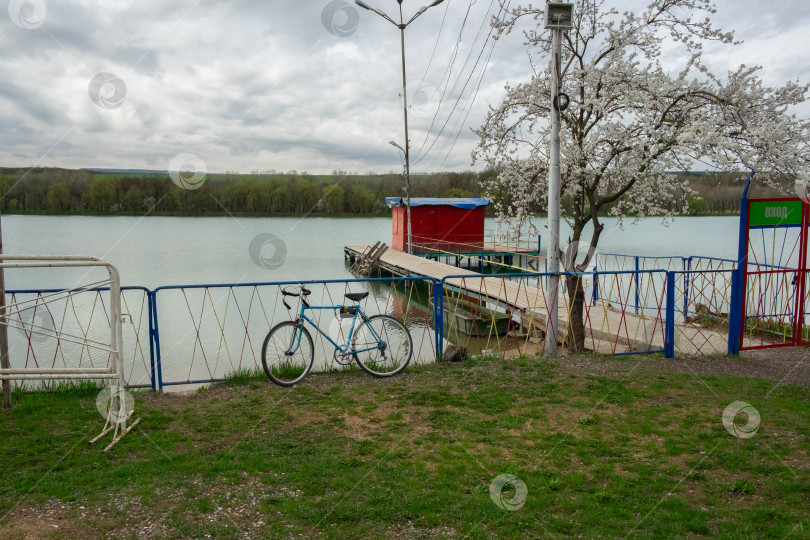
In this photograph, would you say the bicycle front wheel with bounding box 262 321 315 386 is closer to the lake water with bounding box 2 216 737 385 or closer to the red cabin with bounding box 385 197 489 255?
the lake water with bounding box 2 216 737 385

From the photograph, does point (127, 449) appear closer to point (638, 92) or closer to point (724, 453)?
point (724, 453)

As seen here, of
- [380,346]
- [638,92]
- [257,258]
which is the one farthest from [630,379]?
[257,258]

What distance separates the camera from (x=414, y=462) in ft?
14.3

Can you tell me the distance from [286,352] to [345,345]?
77 centimetres

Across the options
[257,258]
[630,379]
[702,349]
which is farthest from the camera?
[257,258]

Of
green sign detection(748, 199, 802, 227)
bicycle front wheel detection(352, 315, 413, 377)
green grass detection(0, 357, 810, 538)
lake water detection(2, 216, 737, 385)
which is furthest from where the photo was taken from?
lake water detection(2, 216, 737, 385)

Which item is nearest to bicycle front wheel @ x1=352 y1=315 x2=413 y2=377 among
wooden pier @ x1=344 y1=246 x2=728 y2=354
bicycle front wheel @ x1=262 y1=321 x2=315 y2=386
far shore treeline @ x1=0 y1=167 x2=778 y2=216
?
bicycle front wheel @ x1=262 y1=321 x2=315 y2=386

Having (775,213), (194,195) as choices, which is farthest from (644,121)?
(194,195)

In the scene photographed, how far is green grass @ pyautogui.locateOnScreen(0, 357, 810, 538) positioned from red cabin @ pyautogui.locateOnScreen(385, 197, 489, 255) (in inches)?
1178

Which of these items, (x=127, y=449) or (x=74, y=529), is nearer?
(x=74, y=529)

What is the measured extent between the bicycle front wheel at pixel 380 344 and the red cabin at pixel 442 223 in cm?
2862

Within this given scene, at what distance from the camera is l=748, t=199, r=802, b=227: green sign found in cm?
866

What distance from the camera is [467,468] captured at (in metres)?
4.23

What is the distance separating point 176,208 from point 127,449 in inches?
4204
